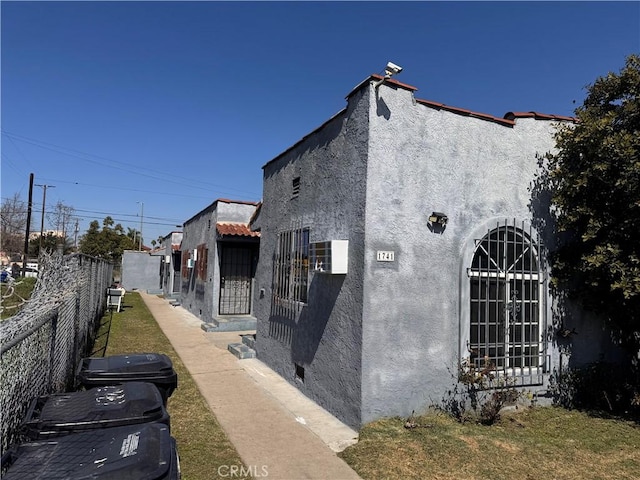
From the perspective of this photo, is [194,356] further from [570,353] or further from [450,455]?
[570,353]

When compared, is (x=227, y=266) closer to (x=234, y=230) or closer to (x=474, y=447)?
(x=234, y=230)

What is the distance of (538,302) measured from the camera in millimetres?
6133

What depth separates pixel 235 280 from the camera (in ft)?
44.9

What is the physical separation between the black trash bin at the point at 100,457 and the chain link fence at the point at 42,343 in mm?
542

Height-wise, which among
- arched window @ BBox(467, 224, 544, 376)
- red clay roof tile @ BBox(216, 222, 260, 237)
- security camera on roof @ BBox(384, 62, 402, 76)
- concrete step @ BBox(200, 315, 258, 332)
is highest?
security camera on roof @ BBox(384, 62, 402, 76)

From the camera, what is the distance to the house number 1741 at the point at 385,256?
518 centimetres

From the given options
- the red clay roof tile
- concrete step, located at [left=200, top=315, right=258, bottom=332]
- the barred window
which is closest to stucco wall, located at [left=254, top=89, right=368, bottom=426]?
the barred window

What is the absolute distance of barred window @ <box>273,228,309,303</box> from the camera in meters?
6.83

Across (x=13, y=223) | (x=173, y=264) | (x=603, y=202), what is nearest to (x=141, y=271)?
(x=173, y=264)

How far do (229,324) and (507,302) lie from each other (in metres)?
8.56

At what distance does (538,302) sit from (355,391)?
10.3 feet

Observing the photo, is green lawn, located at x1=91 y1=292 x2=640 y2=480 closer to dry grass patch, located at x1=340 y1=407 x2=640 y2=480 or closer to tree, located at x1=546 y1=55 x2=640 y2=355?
dry grass patch, located at x1=340 y1=407 x2=640 y2=480

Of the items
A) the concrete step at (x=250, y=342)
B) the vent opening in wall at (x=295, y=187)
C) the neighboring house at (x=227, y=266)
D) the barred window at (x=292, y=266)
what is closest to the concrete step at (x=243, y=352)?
the concrete step at (x=250, y=342)

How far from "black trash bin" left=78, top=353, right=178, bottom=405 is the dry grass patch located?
6.78ft
